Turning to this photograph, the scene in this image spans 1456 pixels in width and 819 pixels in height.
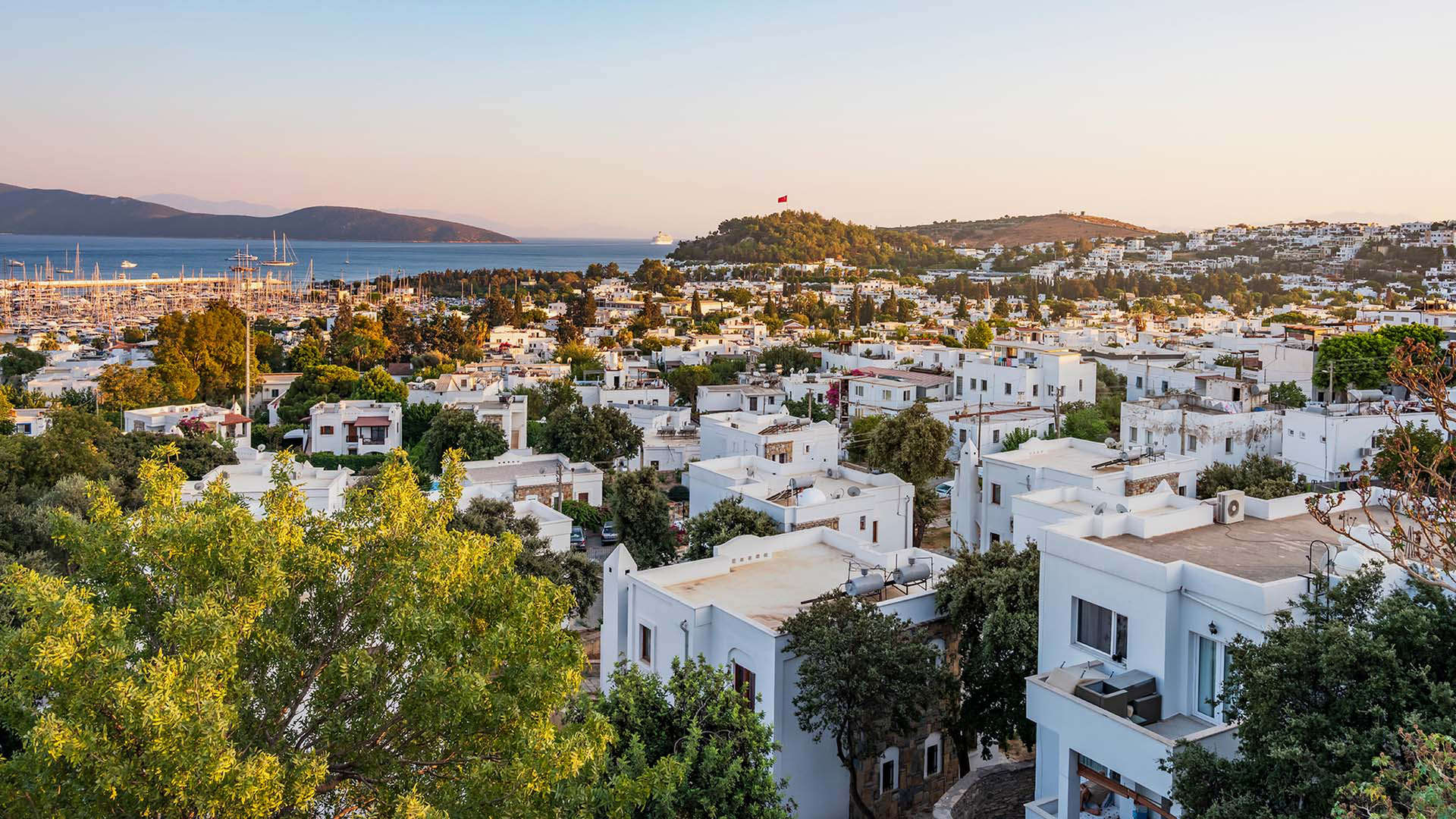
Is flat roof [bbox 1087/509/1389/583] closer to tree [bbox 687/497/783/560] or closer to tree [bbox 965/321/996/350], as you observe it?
tree [bbox 687/497/783/560]

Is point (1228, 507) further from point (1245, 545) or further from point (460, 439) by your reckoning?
point (460, 439)

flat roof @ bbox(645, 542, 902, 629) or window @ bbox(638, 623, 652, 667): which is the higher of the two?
flat roof @ bbox(645, 542, 902, 629)

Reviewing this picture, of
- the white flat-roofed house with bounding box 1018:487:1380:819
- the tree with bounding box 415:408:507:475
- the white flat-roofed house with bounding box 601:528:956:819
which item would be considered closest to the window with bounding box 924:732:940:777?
the white flat-roofed house with bounding box 601:528:956:819

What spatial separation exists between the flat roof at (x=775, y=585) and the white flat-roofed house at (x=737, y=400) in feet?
107

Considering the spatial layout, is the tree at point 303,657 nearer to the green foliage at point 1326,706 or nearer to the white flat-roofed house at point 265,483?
the green foliage at point 1326,706

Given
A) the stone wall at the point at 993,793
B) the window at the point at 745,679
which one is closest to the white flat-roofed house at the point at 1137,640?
the stone wall at the point at 993,793

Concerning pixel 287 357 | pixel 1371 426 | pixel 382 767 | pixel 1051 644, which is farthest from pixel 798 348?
pixel 382 767

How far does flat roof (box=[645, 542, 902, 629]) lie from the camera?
14594 mm

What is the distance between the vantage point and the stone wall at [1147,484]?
814 inches

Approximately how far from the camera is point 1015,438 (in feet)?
117

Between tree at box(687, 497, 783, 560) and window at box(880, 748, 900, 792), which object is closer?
window at box(880, 748, 900, 792)

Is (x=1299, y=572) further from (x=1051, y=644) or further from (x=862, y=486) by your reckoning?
(x=862, y=486)

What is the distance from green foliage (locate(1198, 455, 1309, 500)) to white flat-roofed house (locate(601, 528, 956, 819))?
9.10m

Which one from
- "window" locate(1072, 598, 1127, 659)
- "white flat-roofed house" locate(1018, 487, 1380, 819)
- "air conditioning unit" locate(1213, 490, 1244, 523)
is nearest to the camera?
"white flat-roofed house" locate(1018, 487, 1380, 819)
